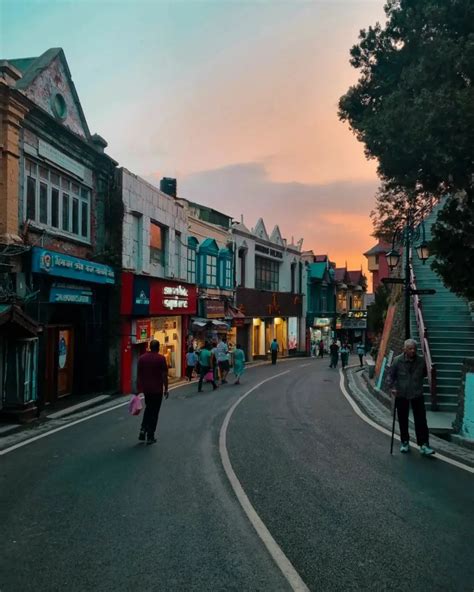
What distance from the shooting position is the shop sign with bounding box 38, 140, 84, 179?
46.4 ft

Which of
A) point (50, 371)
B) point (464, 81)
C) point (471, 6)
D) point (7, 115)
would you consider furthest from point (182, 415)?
point (471, 6)

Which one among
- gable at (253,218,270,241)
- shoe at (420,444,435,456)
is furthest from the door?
gable at (253,218,270,241)

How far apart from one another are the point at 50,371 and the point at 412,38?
12856 mm

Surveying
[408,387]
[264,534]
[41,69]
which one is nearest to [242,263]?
[41,69]

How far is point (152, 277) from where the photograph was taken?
21.1 meters

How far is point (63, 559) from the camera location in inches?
183

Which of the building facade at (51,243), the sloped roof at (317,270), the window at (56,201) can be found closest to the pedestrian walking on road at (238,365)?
the building facade at (51,243)

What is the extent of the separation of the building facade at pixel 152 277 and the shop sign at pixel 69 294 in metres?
2.13

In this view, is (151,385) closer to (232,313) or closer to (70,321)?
(70,321)

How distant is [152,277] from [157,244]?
2689 mm

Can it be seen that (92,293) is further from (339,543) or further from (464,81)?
(339,543)

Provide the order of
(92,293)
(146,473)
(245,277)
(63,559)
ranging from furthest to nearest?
(245,277), (92,293), (146,473), (63,559)

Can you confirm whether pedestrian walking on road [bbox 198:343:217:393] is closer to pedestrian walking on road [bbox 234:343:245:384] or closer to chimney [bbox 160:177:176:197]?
pedestrian walking on road [bbox 234:343:245:384]

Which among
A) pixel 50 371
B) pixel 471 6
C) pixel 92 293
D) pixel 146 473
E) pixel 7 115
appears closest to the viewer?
pixel 146 473
